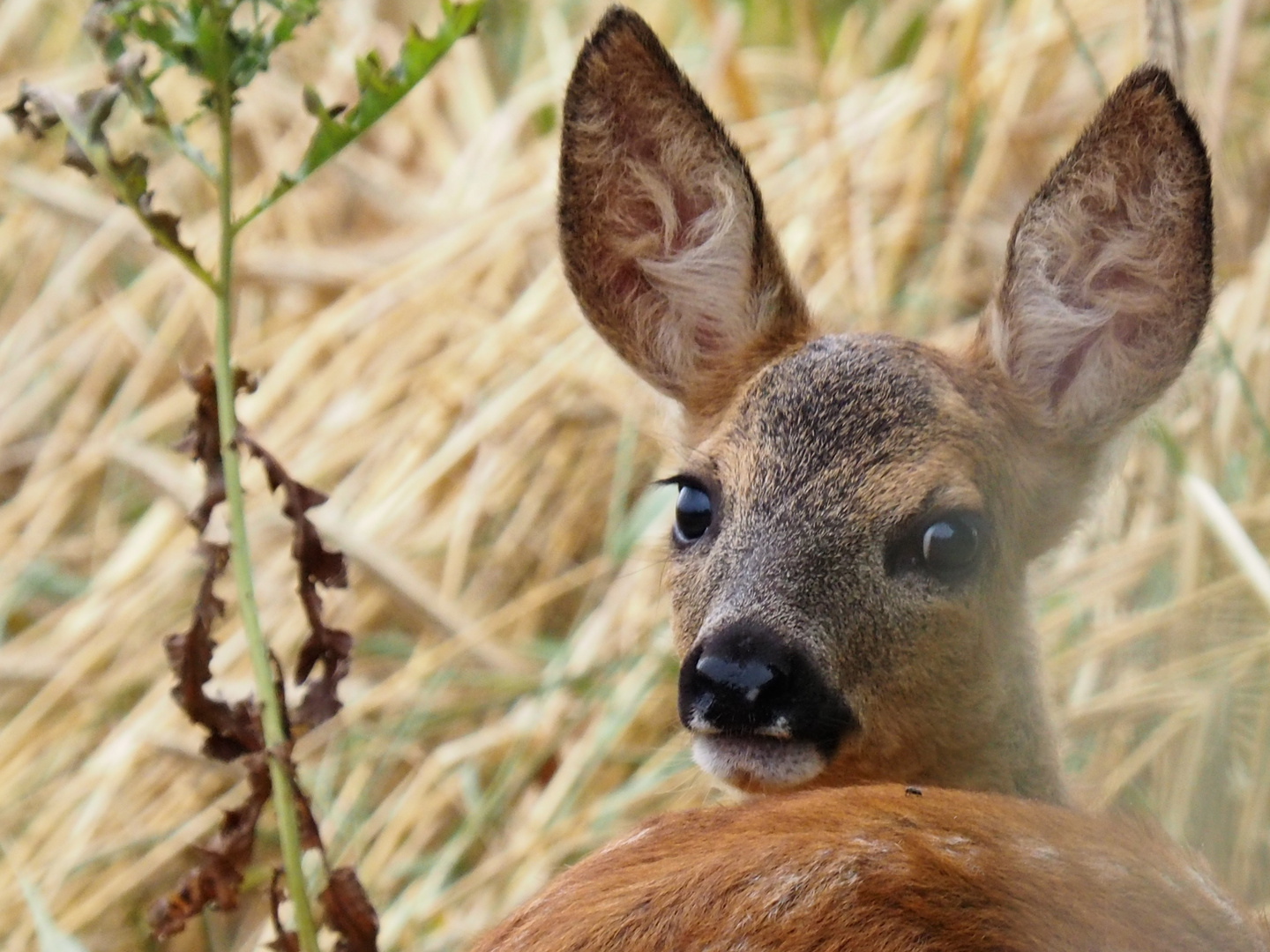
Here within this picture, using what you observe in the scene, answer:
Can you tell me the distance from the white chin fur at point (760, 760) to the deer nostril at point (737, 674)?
8 cm

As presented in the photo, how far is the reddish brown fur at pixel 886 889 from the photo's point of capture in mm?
1710

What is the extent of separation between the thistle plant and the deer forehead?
2.37 feet

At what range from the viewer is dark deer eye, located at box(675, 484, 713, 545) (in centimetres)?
297

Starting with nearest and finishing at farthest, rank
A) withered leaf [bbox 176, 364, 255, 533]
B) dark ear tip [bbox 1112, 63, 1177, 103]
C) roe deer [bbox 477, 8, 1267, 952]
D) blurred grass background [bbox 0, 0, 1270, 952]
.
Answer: roe deer [bbox 477, 8, 1267, 952], withered leaf [bbox 176, 364, 255, 533], dark ear tip [bbox 1112, 63, 1177, 103], blurred grass background [bbox 0, 0, 1270, 952]

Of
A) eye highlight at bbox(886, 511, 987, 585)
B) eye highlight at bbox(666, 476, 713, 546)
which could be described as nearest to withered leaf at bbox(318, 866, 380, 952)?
eye highlight at bbox(666, 476, 713, 546)

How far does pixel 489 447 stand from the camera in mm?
4863

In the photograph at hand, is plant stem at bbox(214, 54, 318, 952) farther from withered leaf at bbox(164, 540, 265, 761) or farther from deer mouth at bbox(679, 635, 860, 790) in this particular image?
deer mouth at bbox(679, 635, 860, 790)

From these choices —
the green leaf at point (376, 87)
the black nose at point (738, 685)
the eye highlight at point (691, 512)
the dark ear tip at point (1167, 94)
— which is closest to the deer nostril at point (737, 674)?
the black nose at point (738, 685)

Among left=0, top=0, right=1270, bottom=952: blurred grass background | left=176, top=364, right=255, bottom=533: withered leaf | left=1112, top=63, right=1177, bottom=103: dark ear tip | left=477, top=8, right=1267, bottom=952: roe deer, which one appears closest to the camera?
left=477, top=8, right=1267, bottom=952: roe deer

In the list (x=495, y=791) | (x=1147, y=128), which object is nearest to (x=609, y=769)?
(x=495, y=791)

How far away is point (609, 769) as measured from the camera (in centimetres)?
416

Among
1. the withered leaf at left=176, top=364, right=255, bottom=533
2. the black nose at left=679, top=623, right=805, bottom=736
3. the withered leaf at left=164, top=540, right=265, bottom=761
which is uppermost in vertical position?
the withered leaf at left=176, top=364, right=255, bottom=533

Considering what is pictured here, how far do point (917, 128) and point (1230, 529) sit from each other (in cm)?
Result: 232

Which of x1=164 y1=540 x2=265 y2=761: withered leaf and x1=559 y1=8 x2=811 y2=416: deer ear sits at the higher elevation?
x1=559 y1=8 x2=811 y2=416: deer ear
